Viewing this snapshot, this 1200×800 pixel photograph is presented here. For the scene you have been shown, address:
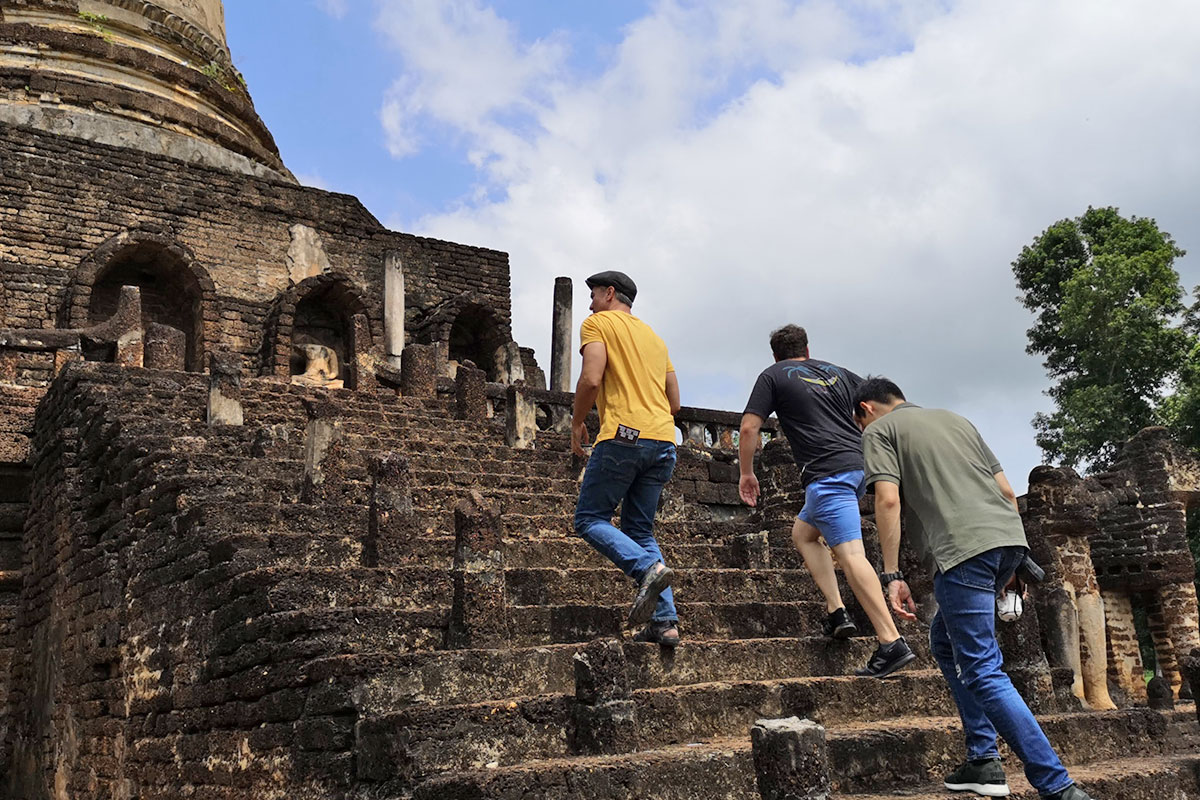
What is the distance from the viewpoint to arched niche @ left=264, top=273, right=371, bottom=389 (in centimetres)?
1529

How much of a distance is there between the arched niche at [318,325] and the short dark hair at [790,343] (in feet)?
32.6

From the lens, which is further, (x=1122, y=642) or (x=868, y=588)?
(x=1122, y=642)

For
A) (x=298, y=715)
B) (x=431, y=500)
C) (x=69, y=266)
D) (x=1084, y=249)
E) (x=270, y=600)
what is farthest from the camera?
(x=1084, y=249)

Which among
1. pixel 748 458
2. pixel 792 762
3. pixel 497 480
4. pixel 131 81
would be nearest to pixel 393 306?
pixel 131 81

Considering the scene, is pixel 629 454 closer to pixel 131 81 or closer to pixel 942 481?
pixel 942 481

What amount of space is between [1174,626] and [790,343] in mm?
9868

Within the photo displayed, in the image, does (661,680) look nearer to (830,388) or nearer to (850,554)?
(850,554)

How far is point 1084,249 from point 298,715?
66.3 ft

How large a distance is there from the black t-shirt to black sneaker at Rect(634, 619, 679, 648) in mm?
937

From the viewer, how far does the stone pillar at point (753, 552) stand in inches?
301

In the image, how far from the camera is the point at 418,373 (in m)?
12.4

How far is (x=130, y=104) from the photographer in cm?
1745

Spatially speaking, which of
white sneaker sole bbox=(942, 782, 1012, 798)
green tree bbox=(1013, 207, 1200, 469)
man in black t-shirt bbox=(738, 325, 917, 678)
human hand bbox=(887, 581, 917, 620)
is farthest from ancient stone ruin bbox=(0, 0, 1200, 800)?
green tree bbox=(1013, 207, 1200, 469)

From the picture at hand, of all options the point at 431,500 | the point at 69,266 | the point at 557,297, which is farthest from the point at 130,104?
the point at 431,500
